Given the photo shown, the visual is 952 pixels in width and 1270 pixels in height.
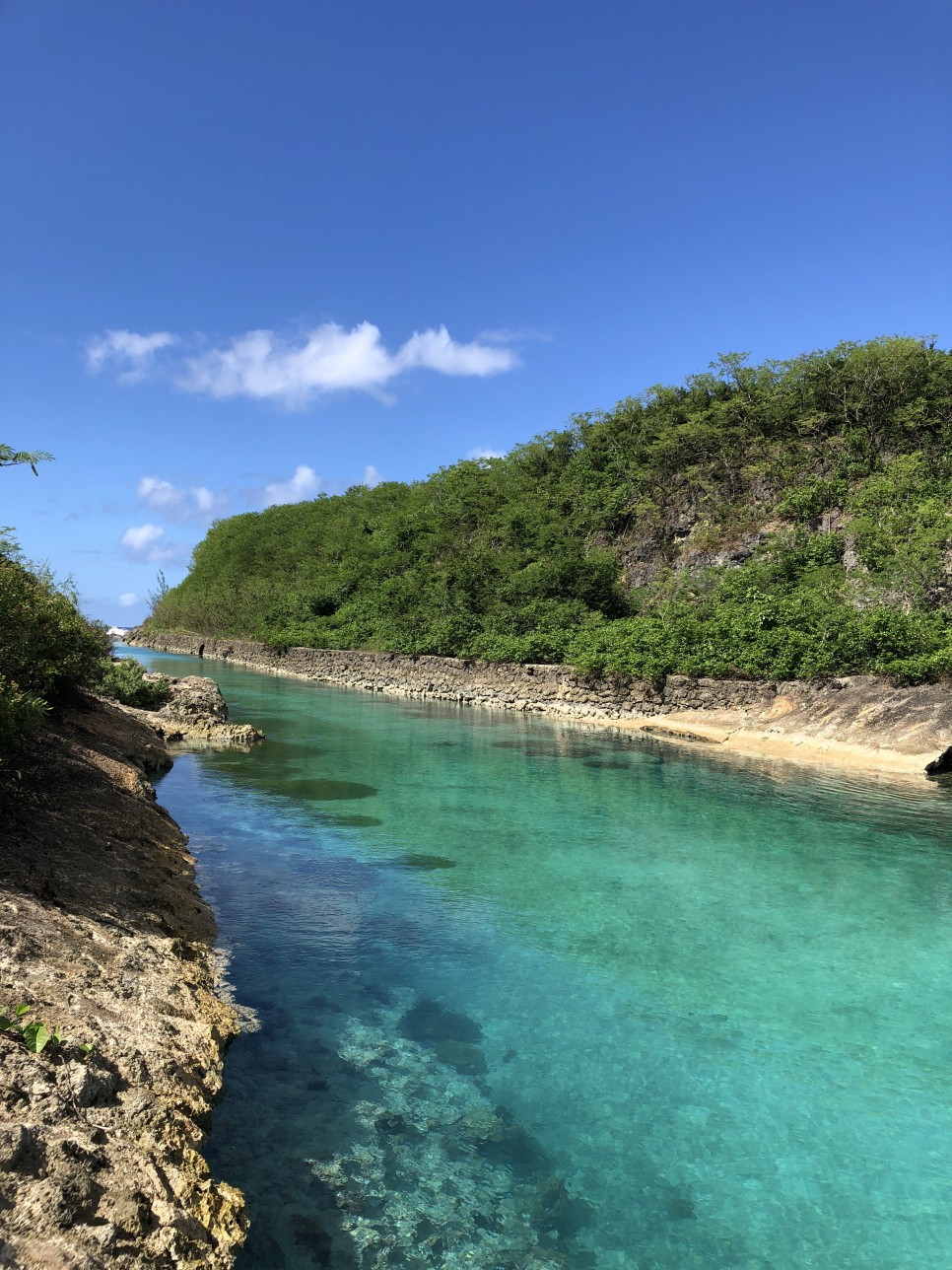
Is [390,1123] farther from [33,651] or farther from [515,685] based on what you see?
[515,685]

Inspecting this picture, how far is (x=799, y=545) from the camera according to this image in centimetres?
3014

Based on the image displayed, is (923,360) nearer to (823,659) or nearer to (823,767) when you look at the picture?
(823,659)

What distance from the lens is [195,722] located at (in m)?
20.6

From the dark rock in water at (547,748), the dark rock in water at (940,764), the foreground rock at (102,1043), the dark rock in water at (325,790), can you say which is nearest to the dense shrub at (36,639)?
the foreground rock at (102,1043)

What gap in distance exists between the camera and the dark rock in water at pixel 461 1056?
223 inches

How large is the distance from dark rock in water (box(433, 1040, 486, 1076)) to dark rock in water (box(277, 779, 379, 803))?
855cm

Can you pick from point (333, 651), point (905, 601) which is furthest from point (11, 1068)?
point (333, 651)

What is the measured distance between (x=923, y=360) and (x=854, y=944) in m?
34.0

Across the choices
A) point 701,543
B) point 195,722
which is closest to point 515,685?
point 701,543

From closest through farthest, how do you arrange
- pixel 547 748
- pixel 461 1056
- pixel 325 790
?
pixel 461 1056
pixel 325 790
pixel 547 748

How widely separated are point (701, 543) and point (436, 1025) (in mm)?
32045

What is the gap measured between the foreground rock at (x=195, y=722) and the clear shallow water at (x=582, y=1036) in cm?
600

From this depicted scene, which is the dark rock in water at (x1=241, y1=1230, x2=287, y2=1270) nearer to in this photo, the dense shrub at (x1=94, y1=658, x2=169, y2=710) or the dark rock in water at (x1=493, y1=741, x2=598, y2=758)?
the dark rock in water at (x1=493, y1=741, x2=598, y2=758)

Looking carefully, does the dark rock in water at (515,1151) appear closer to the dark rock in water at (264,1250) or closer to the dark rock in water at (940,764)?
the dark rock in water at (264,1250)
